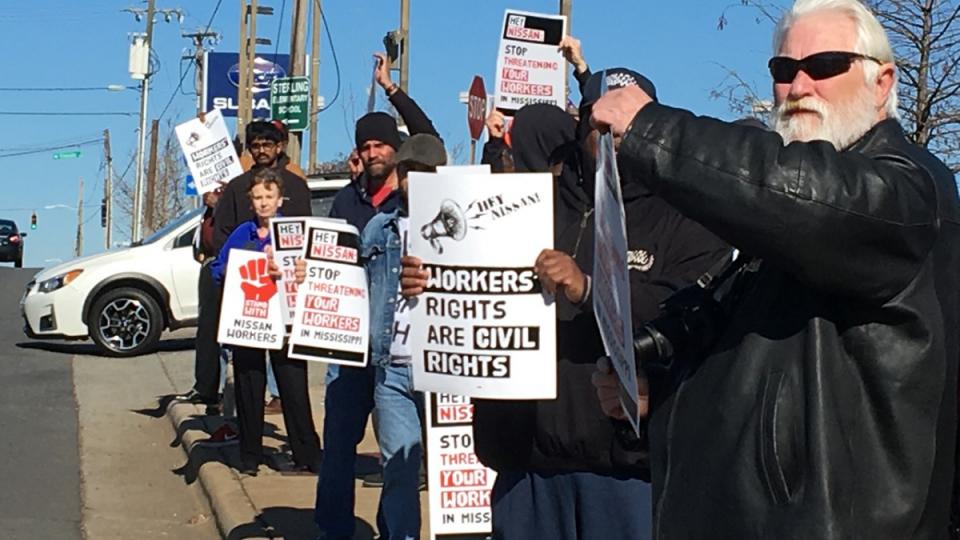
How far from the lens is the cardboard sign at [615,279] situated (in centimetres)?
285

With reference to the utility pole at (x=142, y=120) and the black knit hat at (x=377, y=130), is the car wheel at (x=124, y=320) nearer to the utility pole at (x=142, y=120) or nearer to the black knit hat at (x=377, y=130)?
the black knit hat at (x=377, y=130)

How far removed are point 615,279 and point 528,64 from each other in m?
7.20

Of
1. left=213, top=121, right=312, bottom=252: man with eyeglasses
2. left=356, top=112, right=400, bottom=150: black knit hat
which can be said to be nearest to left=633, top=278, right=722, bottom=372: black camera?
left=356, top=112, right=400, bottom=150: black knit hat

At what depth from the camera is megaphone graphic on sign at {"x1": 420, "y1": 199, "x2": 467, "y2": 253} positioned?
451 cm

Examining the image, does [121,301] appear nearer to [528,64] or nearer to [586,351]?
[528,64]

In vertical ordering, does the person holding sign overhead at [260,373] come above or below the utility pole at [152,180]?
below

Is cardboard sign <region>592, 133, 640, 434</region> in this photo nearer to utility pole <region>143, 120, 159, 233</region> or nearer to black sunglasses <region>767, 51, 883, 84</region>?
black sunglasses <region>767, 51, 883, 84</region>

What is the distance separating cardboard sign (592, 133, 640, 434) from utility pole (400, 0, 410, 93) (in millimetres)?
14085

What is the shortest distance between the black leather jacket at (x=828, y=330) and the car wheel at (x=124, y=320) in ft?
50.1

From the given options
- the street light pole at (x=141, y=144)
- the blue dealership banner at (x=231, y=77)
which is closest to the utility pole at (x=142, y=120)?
the street light pole at (x=141, y=144)

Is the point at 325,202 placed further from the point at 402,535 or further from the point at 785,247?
the point at 785,247

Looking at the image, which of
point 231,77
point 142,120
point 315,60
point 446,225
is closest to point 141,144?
point 142,120

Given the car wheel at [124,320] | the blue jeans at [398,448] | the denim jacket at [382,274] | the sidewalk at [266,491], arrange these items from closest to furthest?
the blue jeans at [398,448], the denim jacket at [382,274], the sidewalk at [266,491], the car wheel at [124,320]

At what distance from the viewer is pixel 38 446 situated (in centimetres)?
1131
